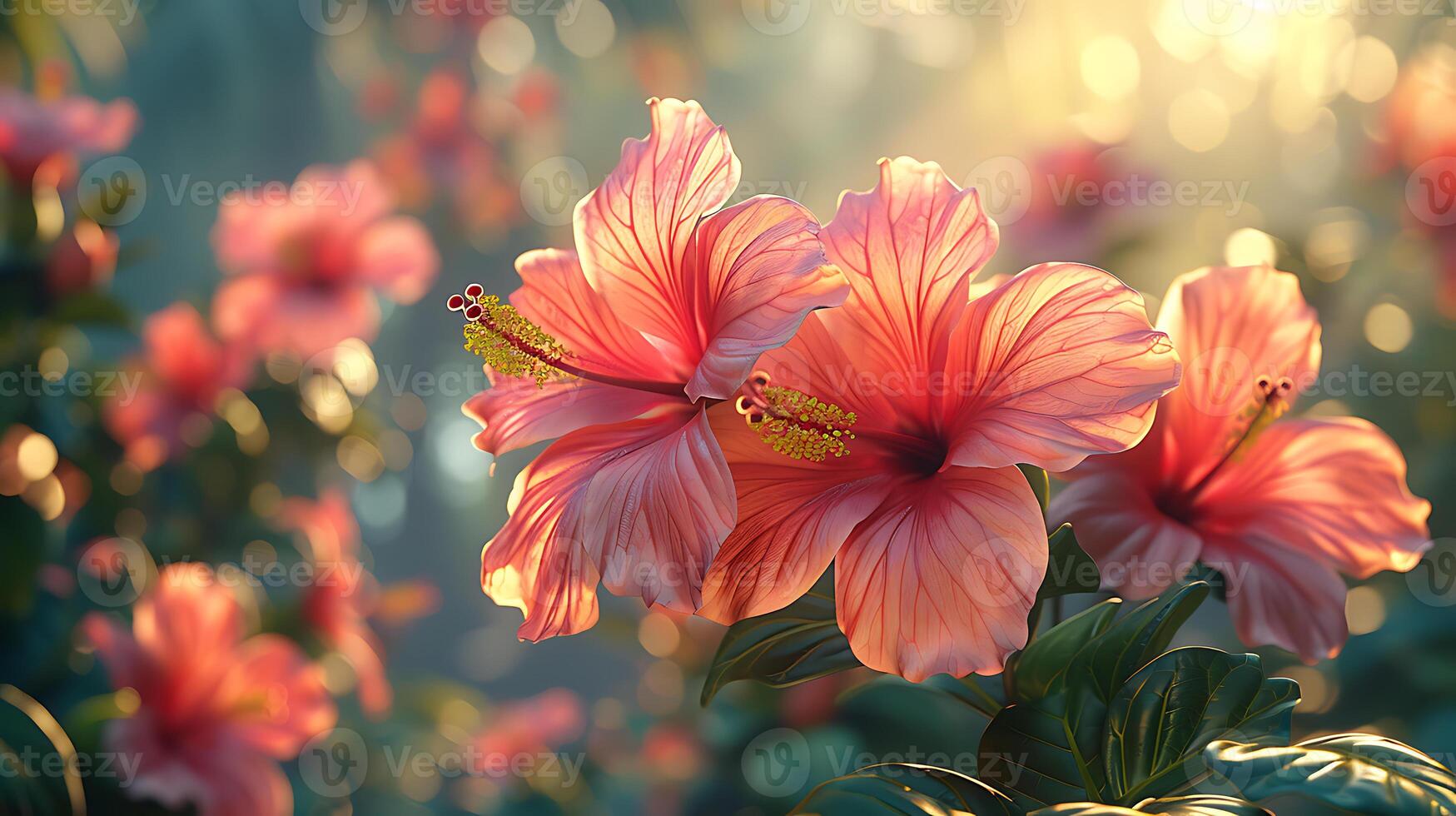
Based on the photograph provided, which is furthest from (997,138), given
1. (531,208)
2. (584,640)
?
(584,640)

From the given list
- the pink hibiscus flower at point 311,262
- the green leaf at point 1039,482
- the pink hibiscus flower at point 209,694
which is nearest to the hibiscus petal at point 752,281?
the green leaf at point 1039,482

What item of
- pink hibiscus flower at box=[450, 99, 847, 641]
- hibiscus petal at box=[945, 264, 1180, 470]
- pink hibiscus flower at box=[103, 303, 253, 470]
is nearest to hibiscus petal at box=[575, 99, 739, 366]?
pink hibiscus flower at box=[450, 99, 847, 641]

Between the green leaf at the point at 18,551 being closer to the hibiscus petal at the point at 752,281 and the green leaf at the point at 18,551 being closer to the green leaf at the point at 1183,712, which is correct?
the hibiscus petal at the point at 752,281

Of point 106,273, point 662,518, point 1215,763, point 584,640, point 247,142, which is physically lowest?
point 584,640

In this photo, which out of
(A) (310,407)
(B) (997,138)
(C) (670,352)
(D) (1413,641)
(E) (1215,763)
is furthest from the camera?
(B) (997,138)

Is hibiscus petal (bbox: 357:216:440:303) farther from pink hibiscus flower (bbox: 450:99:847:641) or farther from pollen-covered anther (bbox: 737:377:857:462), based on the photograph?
pollen-covered anther (bbox: 737:377:857:462)

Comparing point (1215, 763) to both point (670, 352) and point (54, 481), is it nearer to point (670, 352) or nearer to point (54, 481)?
point (670, 352)

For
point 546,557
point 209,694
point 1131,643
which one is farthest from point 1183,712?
point 209,694
